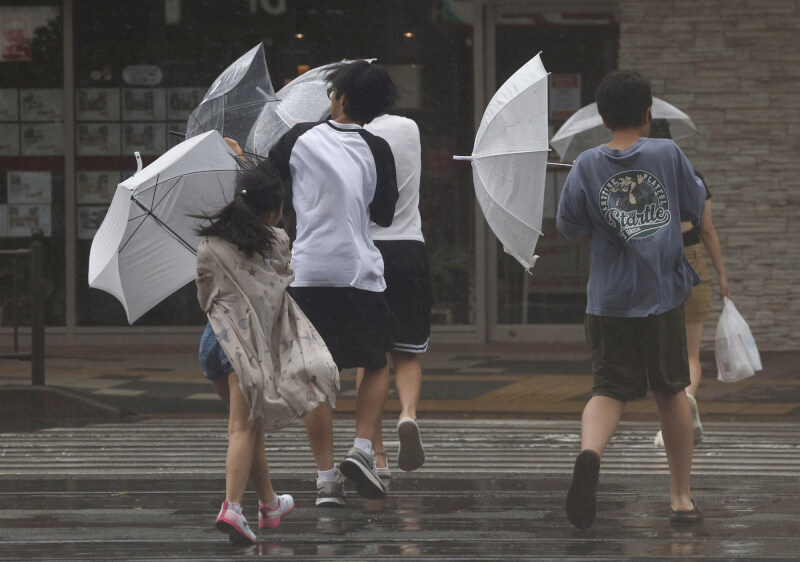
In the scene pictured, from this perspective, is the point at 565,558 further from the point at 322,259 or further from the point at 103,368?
the point at 103,368

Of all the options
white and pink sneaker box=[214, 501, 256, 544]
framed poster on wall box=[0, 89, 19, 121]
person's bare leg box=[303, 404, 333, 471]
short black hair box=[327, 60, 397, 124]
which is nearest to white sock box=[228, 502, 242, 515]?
white and pink sneaker box=[214, 501, 256, 544]

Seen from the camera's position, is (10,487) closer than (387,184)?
No

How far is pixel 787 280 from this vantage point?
14375 millimetres

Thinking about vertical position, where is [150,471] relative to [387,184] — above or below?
below

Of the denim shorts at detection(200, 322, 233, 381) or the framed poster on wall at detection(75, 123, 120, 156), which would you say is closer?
the denim shorts at detection(200, 322, 233, 381)

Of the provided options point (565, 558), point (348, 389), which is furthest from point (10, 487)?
point (348, 389)

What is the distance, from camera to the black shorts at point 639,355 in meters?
6.11

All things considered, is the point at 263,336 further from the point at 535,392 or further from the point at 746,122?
the point at 746,122

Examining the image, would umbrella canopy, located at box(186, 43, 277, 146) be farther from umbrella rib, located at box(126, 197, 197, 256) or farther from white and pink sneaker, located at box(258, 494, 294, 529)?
white and pink sneaker, located at box(258, 494, 294, 529)

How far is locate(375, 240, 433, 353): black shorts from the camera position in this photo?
711 cm

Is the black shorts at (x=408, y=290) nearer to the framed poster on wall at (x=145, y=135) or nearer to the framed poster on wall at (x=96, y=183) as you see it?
the framed poster on wall at (x=145, y=135)

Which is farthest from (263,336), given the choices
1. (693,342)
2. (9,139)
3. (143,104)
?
(9,139)

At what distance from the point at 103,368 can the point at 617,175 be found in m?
8.36

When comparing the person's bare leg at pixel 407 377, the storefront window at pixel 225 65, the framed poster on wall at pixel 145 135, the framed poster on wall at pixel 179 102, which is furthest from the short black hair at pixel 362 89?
the framed poster on wall at pixel 145 135
